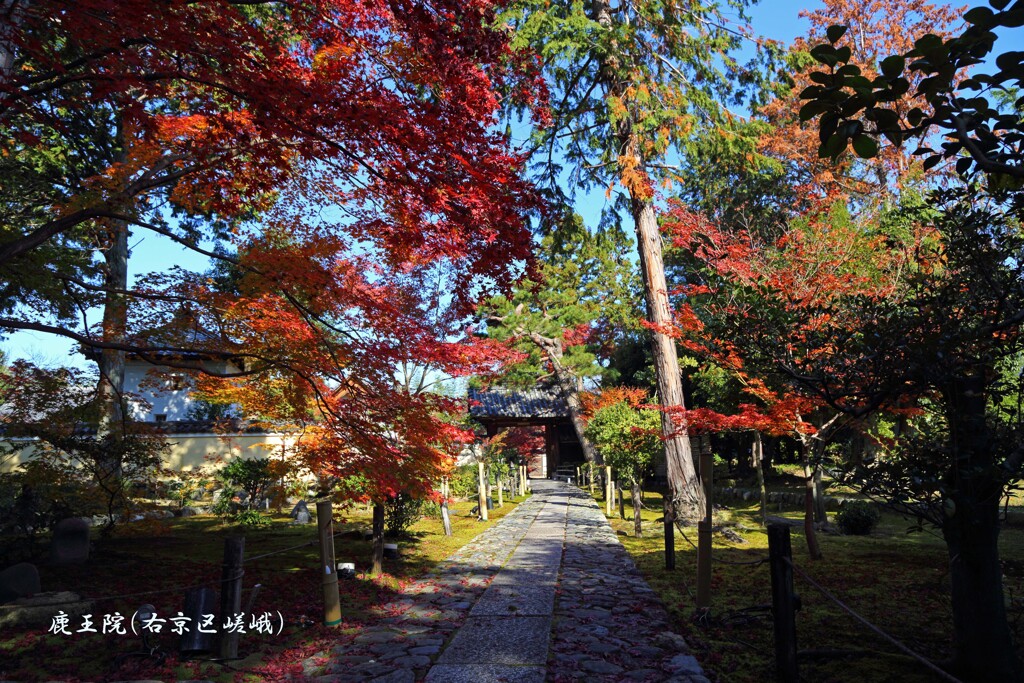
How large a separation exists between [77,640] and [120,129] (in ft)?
36.2

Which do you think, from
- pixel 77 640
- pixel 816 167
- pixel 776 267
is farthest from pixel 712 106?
pixel 77 640

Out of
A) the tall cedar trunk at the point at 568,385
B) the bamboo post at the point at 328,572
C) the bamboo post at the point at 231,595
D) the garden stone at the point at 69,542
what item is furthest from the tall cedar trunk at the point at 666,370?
the tall cedar trunk at the point at 568,385

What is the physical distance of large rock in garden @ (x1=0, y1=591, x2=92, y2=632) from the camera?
559cm

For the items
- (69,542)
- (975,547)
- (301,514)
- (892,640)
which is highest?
(975,547)

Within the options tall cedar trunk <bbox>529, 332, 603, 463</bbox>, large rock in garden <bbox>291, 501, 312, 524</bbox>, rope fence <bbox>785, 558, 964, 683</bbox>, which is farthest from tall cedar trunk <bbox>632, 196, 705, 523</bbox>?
tall cedar trunk <bbox>529, 332, 603, 463</bbox>

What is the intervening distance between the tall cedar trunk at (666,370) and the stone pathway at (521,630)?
270 centimetres

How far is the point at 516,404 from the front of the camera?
27891 millimetres

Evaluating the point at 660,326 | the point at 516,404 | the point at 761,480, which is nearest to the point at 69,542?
the point at 660,326

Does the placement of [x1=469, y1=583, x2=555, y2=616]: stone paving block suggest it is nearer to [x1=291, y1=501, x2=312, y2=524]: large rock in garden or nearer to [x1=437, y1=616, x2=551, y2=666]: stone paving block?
[x1=437, y1=616, x2=551, y2=666]: stone paving block

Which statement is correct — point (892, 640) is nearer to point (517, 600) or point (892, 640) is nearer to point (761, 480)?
point (517, 600)

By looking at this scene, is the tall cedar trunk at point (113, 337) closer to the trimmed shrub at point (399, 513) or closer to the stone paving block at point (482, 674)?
the trimmed shrub at point (399, 513)

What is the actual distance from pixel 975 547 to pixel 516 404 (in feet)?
80.2

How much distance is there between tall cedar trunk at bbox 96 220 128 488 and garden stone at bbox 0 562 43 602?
96.3 inches

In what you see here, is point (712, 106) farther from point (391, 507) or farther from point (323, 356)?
point (391, 507)
